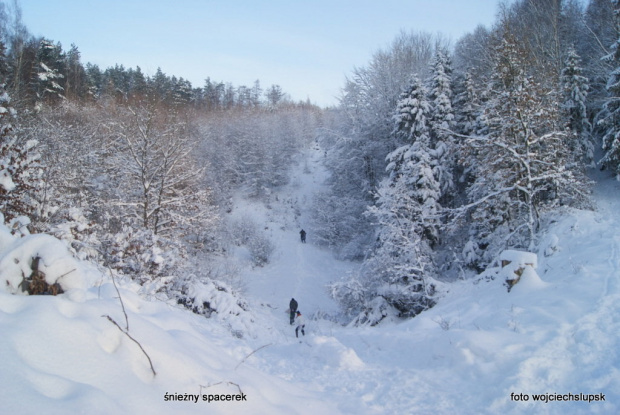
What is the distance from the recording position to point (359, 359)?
6.13m

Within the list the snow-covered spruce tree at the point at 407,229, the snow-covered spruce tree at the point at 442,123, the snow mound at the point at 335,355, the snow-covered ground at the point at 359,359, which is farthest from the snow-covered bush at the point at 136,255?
the snow-covered spruce tree at the point at 442,123

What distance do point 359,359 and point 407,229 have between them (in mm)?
10516

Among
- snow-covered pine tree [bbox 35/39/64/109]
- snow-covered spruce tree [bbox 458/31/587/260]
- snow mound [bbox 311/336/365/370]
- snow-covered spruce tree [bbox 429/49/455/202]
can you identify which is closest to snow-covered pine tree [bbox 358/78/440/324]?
snow-covered spruce tree [bbox 429/49/455/202]

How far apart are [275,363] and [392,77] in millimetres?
28119

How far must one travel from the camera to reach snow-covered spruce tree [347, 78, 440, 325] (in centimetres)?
1482

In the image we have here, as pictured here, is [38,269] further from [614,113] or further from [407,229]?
[614,113]

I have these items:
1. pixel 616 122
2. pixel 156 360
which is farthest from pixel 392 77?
pixel 156 360

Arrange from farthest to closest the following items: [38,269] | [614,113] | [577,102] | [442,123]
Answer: [577,102]
[442,123]
[614,113]
[38,269]

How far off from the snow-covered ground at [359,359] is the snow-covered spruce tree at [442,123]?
38.5 ft

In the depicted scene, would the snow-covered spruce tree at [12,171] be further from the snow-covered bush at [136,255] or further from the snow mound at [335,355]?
the snow mound at [335,355]

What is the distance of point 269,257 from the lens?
27.3 meters

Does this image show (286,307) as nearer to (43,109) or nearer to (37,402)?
(37,402)

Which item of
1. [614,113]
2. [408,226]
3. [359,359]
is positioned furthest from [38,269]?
[614,113]

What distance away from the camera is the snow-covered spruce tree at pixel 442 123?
21047 mm
